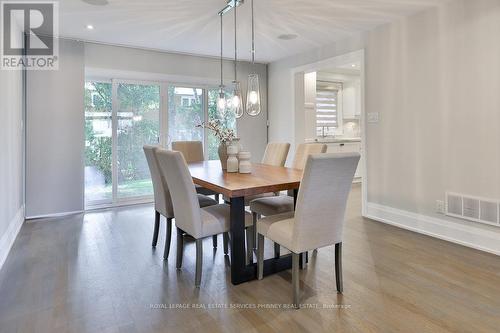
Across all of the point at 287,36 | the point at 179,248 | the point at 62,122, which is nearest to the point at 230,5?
the point at 287,36

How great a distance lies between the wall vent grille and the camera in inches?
115

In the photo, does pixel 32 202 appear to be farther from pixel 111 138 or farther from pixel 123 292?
pixel 123 292

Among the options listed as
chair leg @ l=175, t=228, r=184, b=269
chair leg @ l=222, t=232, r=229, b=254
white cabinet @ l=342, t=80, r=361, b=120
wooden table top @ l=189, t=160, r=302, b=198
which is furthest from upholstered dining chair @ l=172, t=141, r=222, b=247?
white cabinet @ l=342, t=80, r=361, b=120

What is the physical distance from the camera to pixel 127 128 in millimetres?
5066

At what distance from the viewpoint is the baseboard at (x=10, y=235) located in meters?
2.79

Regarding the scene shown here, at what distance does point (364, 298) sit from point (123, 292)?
1647mm

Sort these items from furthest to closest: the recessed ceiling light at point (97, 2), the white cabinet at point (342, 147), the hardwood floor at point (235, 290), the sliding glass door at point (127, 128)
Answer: the white cabinet at point (342, 147)
the sliding glass door at point (127, 128)
the recessed ceiling light at point (97, 2)
the hardwood floor at point (235, 290)

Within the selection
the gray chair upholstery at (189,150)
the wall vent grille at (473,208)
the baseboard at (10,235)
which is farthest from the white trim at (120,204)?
the wall vent grille at (473,208)

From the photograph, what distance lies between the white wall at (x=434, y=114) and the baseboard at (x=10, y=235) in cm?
397

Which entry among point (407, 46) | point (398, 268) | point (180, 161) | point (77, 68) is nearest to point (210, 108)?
point (77, 68)

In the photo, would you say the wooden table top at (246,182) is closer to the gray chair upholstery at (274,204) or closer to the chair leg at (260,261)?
the gray chair upholstery at (274,204)

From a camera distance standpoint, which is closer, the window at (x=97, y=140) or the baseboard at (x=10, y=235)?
the baseboard at (x=10, y=235)

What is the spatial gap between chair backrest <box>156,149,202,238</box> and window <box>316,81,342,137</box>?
514 centimetres

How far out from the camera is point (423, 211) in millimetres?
3551
